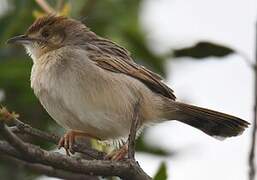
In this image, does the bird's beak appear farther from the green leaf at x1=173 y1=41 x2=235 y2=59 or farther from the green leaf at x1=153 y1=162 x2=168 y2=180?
the green leaf at x1=153 y1=162 x2=168 y2=180

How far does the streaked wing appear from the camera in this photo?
18.5 ft

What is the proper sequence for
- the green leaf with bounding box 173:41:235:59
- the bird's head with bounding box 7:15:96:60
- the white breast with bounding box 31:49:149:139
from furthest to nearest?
the bird's head with bounding box 7:15:96:60 → the white breast with bounding box 31:49:149:139 → the green leaf with bounding box 173:41:235:59

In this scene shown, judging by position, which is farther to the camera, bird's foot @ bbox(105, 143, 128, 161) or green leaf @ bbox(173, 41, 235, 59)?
green leaf @ bbox(173, 41, 235, 59)

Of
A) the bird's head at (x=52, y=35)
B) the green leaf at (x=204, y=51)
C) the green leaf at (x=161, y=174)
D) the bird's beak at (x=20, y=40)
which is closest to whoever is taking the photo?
the green leaf at (x=161, y=174)

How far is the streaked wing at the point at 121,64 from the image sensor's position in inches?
222

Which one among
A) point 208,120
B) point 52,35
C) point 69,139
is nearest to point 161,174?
point 69,139

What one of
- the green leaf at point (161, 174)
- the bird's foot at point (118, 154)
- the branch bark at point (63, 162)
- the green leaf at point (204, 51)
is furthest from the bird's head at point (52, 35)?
the branch bark at point (63, 162)

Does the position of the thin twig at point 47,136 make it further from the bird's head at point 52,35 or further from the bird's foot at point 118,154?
the bird's head at point 52,35

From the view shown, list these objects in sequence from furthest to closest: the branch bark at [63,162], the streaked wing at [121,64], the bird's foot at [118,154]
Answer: the streaked wing at [121,64], the bird's foot at [118,154], the branch bark at [63,162]

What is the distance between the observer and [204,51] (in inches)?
194

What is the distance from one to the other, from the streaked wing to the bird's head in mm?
177

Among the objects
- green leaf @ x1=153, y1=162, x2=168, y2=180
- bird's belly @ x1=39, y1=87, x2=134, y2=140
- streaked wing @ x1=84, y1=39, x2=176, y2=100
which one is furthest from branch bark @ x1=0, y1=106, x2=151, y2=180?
streaked wing @ x1=84, y1=39, x2=176, y2=100

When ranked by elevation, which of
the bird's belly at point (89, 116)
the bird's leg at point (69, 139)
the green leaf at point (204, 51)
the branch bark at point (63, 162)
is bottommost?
the branch bark at point (63, 162)

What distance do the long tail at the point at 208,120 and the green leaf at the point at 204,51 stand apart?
0.94m
